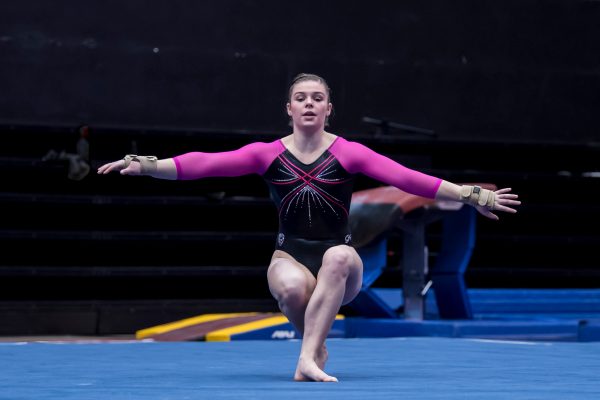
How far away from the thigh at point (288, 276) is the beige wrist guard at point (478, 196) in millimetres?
659

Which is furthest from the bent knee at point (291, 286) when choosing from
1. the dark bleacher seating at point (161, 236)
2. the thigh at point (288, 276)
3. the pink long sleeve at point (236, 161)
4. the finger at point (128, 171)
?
the dark bleacher seating at point (161, 236)

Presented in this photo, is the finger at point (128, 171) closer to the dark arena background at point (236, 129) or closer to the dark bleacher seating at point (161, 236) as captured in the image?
the dark arena background at point (236, 129)

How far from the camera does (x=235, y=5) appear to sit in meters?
9.63

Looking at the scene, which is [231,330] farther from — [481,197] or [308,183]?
[481,197]

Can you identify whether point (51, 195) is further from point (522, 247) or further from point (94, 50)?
point (522, 247)

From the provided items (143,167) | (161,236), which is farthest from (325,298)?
(161,236)

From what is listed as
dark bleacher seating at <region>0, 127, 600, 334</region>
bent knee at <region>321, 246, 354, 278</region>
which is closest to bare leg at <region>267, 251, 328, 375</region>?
bent knee at <region>321, 246, 354, 278</region>

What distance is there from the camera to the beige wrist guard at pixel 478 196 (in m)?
3.87

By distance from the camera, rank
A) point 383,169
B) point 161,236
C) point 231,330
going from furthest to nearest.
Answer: point 161,236 < point 231,330 < point 383,169

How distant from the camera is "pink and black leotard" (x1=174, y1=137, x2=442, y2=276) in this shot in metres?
4.10

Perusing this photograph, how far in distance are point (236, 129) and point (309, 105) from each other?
561 centimetres

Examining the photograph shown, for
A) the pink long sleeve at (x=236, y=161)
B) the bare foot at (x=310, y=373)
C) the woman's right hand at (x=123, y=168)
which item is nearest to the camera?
the bare foot at (x=310, y=373)

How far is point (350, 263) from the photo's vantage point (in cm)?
399

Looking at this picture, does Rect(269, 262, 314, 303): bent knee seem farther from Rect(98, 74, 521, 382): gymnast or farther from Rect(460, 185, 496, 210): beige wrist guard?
Rect(460, 185, 496, 210): beige wrist guard
